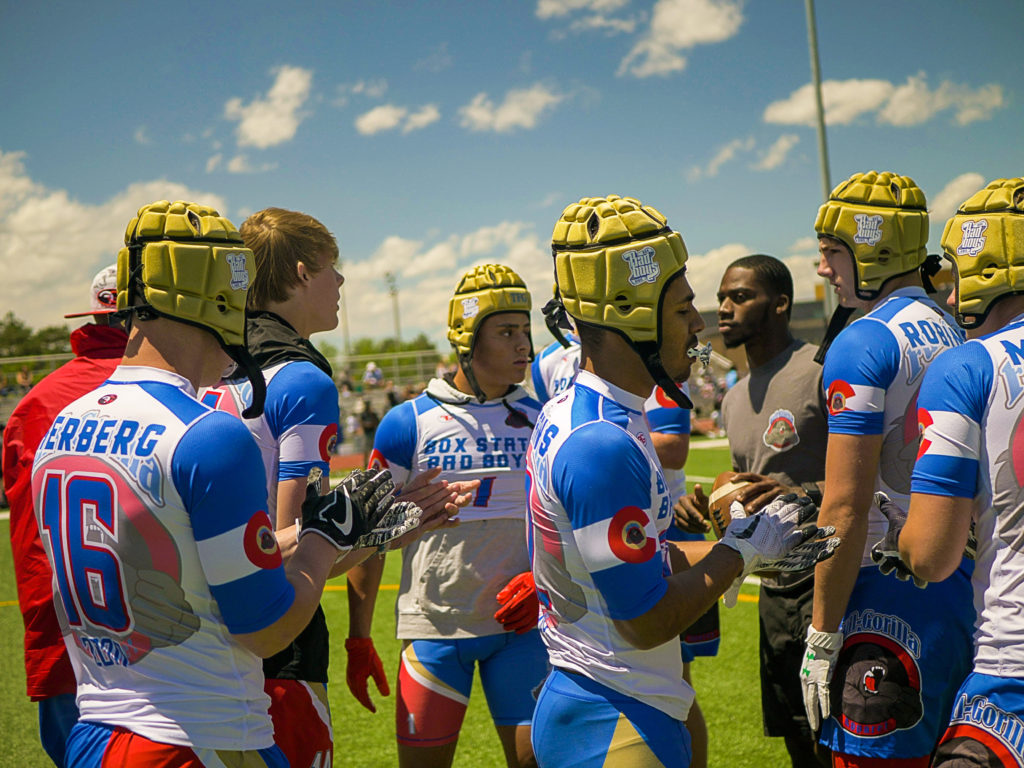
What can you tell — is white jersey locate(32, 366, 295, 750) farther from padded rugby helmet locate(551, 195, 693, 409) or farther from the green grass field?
the green grass field

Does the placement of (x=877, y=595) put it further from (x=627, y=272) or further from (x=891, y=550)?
(x=627, y=272)

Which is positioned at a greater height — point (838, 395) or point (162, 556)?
point (838, 395)

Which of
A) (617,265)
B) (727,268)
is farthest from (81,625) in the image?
(727,268)

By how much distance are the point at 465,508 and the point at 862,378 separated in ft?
7.09

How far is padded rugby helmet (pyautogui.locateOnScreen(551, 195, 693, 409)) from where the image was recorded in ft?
8.71

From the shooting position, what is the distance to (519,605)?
13.8 feet

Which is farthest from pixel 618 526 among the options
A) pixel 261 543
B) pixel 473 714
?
pixel 473 714

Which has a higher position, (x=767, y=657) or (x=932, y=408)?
(x=932, y=408)

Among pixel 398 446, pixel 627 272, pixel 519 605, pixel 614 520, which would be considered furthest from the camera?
pixel 398 446

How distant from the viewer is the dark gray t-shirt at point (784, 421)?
14.3 ft

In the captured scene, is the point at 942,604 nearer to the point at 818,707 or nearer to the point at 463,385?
the point at 818,707

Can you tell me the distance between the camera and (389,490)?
2.75 m

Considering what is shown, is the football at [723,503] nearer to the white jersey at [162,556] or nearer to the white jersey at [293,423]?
the white jersey at [293,423]

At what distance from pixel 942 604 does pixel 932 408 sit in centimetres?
94
